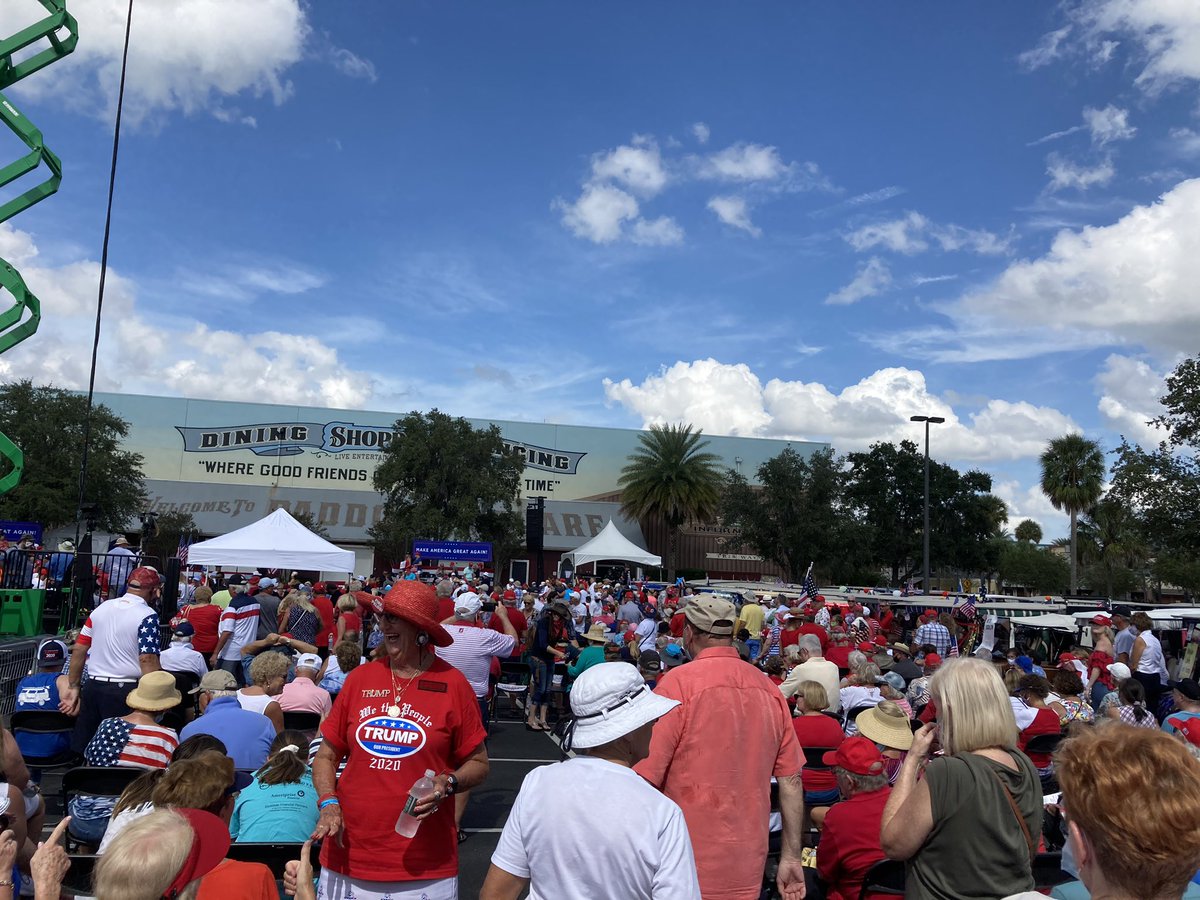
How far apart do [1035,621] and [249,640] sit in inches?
549

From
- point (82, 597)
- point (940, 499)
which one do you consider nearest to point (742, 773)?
point (82, 597)

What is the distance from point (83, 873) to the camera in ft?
12.7

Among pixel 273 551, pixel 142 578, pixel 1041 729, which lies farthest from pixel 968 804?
pixel 273 551

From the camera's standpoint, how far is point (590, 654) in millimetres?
10070

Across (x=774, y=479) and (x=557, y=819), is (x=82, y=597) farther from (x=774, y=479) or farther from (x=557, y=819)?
(x=774, y=479)

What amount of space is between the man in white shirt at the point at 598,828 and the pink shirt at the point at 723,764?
107 centimetres

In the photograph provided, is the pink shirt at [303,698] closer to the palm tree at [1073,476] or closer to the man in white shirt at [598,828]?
the man in white shirt at [598,828]

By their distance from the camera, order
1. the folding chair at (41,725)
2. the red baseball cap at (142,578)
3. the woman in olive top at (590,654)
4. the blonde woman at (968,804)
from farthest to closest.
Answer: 1. the woman in olive top at (590,654)
2. the red baseball cap at (142,578)
3. the folding chair at (41,725)
4. the blonde woman at (968,804)

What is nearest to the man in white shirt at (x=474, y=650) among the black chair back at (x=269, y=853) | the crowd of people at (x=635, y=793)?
the crowd of people at (x=635, y=793)

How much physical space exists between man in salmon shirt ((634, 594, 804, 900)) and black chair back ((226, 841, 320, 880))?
168 centimetres

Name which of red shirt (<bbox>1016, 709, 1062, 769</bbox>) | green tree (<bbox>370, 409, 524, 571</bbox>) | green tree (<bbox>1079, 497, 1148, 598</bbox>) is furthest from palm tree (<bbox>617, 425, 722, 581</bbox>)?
red shirt (<bbox>1016, 709, 1062, 769</bbox>)

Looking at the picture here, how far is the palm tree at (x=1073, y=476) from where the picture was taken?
52625mm

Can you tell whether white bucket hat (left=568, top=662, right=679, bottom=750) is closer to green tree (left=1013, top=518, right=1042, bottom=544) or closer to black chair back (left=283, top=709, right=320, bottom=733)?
black chair back (left=283, top=709, right=320, bottom=733)

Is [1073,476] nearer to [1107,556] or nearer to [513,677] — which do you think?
[1107,556]
